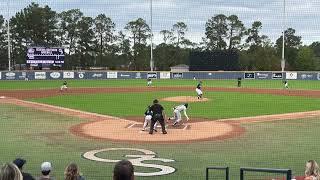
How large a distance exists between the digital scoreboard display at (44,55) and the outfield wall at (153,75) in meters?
5.32

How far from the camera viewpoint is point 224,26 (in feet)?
206

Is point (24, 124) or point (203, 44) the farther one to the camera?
point (203, 44)

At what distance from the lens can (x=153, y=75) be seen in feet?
185

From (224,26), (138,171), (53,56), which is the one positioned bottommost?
(138,171)

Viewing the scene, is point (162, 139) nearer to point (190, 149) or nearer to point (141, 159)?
point (190, 149)

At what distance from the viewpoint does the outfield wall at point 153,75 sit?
174 ft

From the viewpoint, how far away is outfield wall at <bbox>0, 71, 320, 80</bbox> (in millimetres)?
53000

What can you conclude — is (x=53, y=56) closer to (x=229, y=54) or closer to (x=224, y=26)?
(x=229, y=54)

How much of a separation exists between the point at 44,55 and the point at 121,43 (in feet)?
86.7

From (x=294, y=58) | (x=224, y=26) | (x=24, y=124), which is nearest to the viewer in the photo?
(x=24, y=124)

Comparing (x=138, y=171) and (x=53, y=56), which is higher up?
(x=53, y=56)

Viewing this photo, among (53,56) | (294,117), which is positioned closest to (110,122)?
(294,117)

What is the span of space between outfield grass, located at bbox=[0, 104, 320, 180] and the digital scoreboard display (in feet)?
100

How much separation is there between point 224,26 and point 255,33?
1064 centimetres
